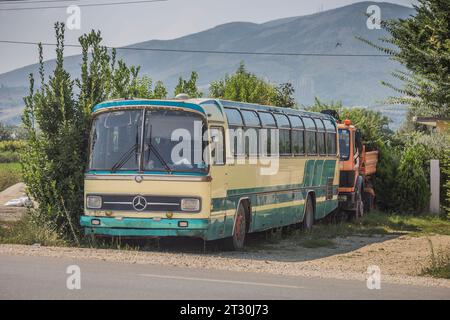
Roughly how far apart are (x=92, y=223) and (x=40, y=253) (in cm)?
159

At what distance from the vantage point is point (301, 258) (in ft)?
62.0

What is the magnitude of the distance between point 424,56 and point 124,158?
7.14 meters

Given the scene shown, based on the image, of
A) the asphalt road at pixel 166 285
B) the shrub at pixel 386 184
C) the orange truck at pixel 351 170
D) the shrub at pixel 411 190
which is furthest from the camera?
the shrub at pixel 386 184

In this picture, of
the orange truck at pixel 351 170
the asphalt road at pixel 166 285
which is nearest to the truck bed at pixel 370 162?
the orange truck at pixel 351 170

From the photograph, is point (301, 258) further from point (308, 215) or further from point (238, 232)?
point (308, 215)

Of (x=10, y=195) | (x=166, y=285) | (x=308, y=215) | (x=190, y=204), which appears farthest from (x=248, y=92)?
(x=166, y=285)

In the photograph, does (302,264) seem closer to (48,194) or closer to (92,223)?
(92,223)

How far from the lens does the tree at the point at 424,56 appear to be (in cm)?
1239

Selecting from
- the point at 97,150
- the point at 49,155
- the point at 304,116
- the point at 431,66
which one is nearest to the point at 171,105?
the point at 97,150

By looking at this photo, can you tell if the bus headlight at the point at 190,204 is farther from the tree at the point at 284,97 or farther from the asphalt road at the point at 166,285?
the tree at the point at 284,97

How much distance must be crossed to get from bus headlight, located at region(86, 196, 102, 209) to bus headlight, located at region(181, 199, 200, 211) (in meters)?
1.58

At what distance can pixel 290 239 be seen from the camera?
75.8 feet

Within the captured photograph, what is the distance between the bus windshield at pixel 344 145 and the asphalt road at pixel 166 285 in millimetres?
16278
